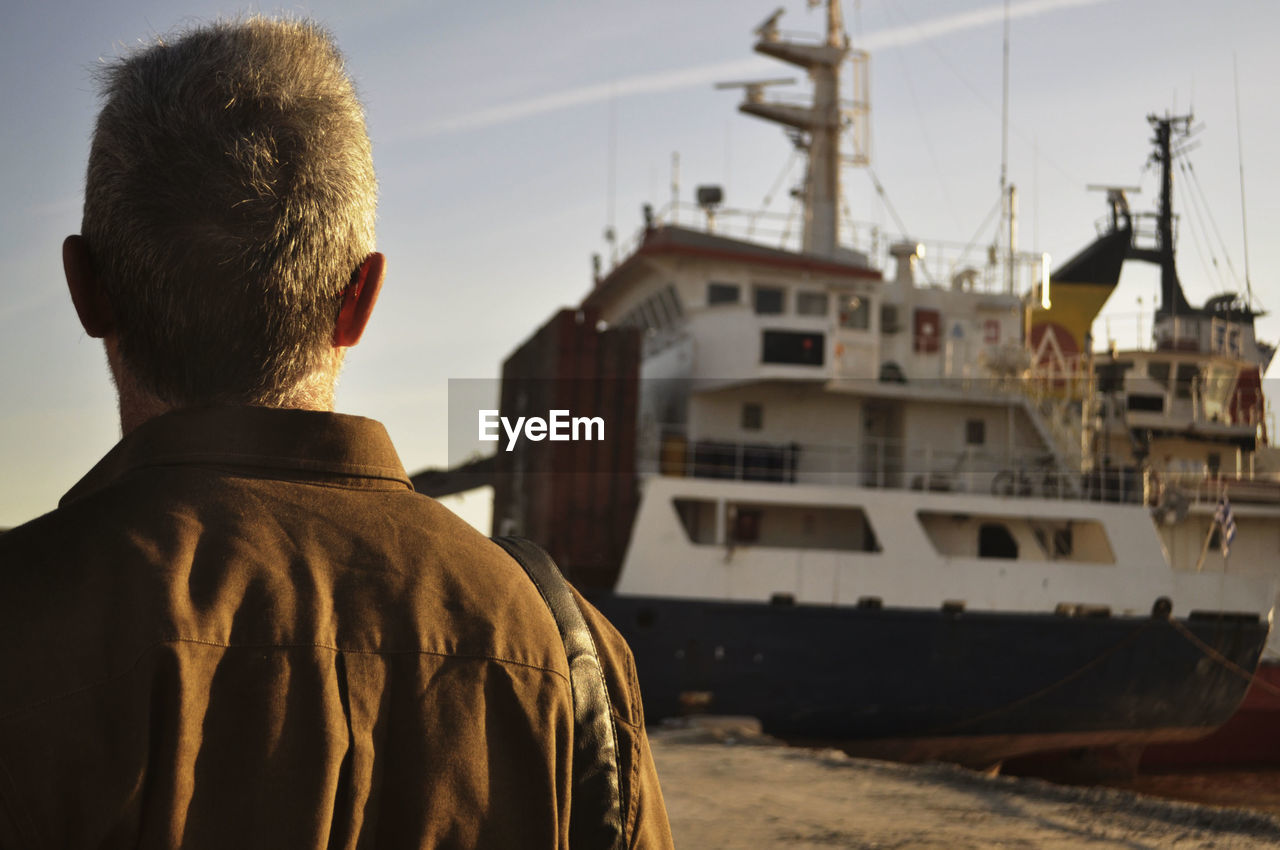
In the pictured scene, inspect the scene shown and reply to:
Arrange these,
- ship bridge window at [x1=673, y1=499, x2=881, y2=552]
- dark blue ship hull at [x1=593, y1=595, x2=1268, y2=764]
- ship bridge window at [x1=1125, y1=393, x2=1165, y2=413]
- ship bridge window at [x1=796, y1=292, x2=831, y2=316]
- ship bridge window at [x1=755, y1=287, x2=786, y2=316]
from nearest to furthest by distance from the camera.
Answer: dark blue ship hull at [x1=593, y1=595, x2=1268, y2=764]
ship bridge window at [x1=673, y1=499, x2=881, y2=552]
ship bridge window at [x1=755, y1=287, x2=786, y2=316]
ship bridge window at [x1=796, y1=292, x2=831, y2=316]
ship bridge window at [x1=1125, y1=393, x2=1165, y2=413]

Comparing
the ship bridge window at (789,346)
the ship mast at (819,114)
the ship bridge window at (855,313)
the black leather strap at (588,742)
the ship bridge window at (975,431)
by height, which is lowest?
the black leather strap at (588,742)

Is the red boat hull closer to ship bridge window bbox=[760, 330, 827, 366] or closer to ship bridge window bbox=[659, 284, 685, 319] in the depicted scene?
ship bridge window bbox=[760, 330, 827, 366]

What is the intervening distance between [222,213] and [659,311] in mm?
17956

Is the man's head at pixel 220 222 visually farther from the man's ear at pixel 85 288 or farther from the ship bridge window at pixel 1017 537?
the ship bridge window at pixel 1017 537

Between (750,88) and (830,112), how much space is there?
1.48m

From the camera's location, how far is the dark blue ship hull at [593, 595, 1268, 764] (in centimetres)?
1425

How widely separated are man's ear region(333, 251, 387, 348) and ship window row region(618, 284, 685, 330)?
54.6ft

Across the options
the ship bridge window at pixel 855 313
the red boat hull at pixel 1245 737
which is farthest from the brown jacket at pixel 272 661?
the red boat hull at pixel 1245 737

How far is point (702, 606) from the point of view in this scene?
1447cm

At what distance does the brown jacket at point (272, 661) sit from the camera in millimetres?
991

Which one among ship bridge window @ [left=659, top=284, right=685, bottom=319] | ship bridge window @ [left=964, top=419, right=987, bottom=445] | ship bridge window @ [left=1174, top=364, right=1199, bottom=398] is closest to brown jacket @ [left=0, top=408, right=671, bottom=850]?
ship bridge window @ [left=659, top=284, right=685, bottom=319]

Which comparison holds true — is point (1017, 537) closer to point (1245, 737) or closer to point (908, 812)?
point (1245, 737)

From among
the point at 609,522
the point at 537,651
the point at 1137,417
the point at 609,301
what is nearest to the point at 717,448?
the point at 609,522

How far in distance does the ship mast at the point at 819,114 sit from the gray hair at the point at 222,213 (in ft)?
66.5
